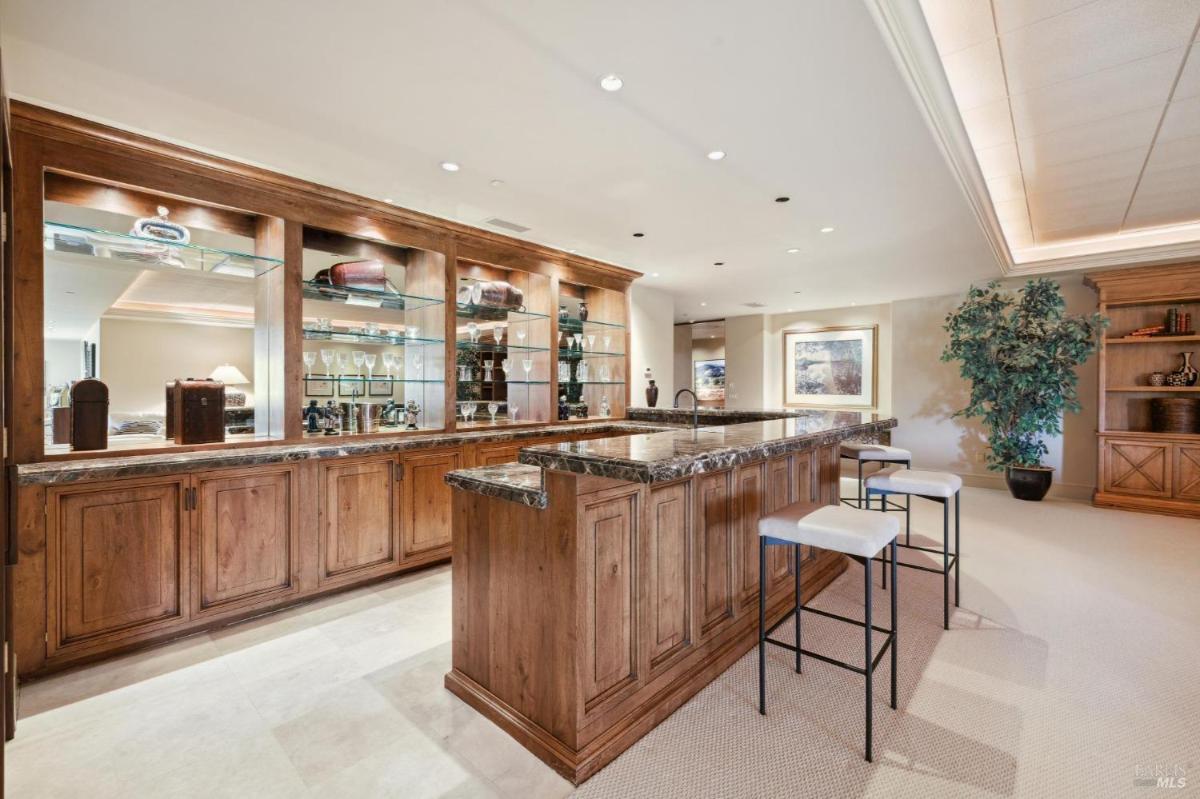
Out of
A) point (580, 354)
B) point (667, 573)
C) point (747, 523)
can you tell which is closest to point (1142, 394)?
point (747, 523)

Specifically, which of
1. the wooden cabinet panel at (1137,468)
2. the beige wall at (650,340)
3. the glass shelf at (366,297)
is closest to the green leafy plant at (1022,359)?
the wooden cabinet panel at (1137,468)

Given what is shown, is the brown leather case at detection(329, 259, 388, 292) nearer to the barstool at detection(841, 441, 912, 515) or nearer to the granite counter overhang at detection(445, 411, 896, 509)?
the granite counter overhang at detection(445, 411, 896, 509)

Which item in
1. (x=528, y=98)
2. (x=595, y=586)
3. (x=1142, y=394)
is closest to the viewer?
(x=595, y=586)

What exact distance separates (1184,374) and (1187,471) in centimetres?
94

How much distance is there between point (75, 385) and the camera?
8.50ft

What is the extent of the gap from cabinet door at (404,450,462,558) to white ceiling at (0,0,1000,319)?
1716 mm

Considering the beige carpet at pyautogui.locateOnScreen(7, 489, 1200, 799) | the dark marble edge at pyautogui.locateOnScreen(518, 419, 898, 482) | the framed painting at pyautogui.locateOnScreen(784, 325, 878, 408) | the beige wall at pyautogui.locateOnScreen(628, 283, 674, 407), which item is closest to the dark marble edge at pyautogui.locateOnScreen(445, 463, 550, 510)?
the dark marble edge at pyautogui.locateOnScreen(518, 419, 898, 482)

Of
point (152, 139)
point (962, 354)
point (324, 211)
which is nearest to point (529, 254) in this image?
point (324, 211)

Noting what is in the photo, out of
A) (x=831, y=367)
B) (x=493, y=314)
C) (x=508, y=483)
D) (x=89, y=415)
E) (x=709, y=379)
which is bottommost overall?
(x=508, y=483)

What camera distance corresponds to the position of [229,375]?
3.21m

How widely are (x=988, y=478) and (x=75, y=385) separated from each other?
332 inches

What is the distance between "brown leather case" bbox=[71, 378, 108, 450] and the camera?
2588 mm

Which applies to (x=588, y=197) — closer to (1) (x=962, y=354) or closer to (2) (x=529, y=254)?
(2) (x=529, y=254)

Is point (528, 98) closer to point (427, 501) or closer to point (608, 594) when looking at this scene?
point (608, 594)
